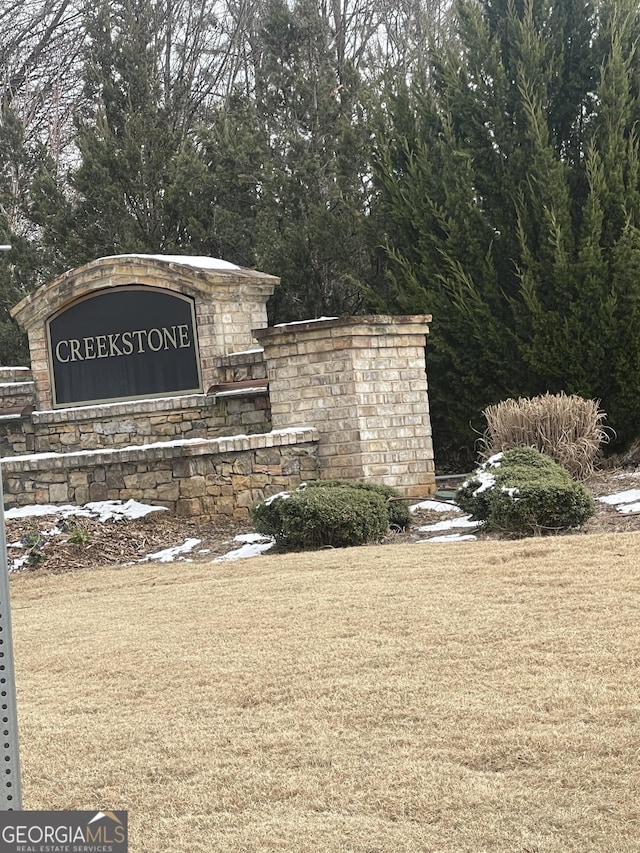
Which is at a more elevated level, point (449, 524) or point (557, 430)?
point (557, 430)

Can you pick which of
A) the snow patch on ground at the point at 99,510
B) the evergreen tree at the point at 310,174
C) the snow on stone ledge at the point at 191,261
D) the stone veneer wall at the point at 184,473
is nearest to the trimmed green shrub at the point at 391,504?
the stone veneer wall at the point at 184,473

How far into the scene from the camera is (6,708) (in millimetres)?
2785

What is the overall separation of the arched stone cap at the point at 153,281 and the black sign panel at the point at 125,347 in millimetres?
136

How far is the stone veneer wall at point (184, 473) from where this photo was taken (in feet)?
36.0

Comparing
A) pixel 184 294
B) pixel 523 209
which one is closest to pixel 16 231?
pixel 184 294

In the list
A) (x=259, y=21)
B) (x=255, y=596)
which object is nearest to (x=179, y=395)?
(x=255, y=596)

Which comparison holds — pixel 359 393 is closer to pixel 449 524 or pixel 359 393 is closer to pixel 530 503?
pixel 449 524

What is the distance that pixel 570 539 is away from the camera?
25.7 feet

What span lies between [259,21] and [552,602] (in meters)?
18.8

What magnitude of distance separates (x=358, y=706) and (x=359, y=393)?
698cm

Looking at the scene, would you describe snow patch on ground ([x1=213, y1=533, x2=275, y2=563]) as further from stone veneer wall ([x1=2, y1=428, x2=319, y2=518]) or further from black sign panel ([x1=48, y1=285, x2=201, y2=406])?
black sign panel ([x1=48, y1=285, x2=201, y2=406])

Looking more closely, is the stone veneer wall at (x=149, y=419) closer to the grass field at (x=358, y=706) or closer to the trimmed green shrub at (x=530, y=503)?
the trimmed green shrub at (x=530, y=503)

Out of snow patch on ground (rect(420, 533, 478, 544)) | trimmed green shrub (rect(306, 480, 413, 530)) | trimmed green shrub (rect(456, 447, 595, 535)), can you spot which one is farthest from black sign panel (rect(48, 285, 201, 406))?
trimmed green shrub (rect(456, 447, 595, 535))

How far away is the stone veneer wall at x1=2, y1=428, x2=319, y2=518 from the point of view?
1098 centimetres
